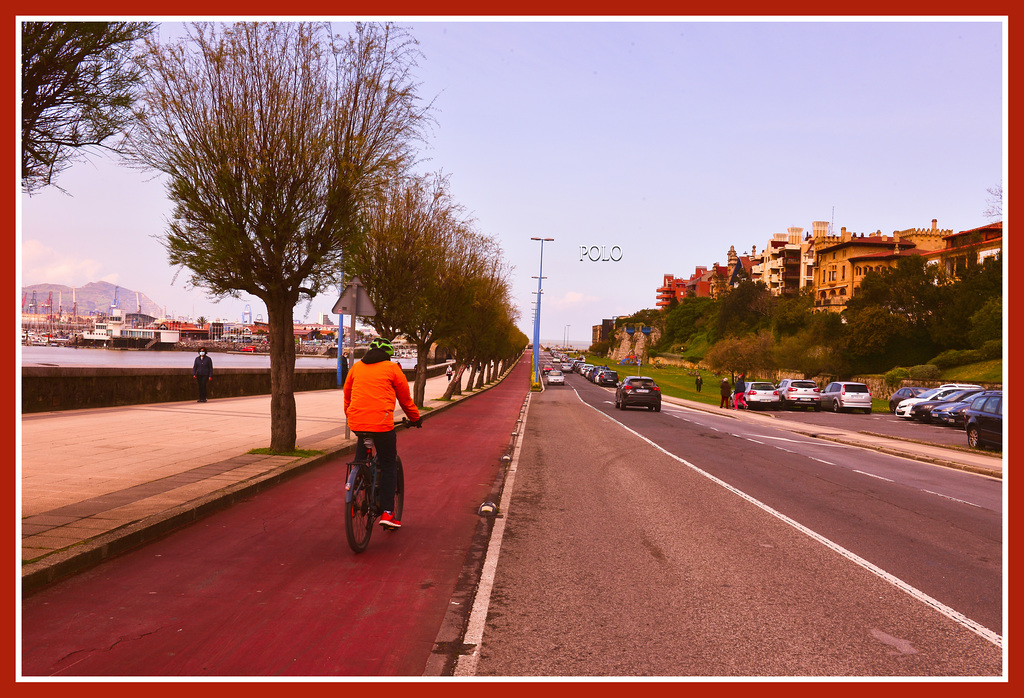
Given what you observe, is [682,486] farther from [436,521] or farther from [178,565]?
[178,565]

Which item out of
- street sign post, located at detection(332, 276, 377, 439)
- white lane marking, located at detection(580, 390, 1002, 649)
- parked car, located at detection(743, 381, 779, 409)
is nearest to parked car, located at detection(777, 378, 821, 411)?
parked car, located at detection(743, 381, 779, 409)

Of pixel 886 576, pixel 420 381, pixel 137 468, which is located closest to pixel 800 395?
pixel 420 381

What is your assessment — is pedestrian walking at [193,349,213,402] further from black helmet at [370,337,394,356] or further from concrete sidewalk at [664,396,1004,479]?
concrete sidewalk at [664,396,1004,479]

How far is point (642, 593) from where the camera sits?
222 inches

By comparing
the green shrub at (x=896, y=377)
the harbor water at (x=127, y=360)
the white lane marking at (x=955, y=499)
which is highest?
the green shrub at (x=896, y=377)

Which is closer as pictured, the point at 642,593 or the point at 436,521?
the point at 642,593

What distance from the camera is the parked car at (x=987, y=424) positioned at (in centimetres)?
1823

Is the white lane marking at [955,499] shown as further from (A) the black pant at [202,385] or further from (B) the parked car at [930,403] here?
(B) the parked car at [930,403]

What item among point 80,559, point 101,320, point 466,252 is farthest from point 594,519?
point 101,320

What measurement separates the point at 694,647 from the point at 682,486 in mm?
7136

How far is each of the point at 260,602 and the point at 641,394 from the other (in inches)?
1166


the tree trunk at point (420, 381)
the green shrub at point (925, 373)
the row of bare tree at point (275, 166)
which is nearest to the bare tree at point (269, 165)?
the row of bare tree at point (275, 166)

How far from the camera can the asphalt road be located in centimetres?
433

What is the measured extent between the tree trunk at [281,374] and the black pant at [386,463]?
567 cm
